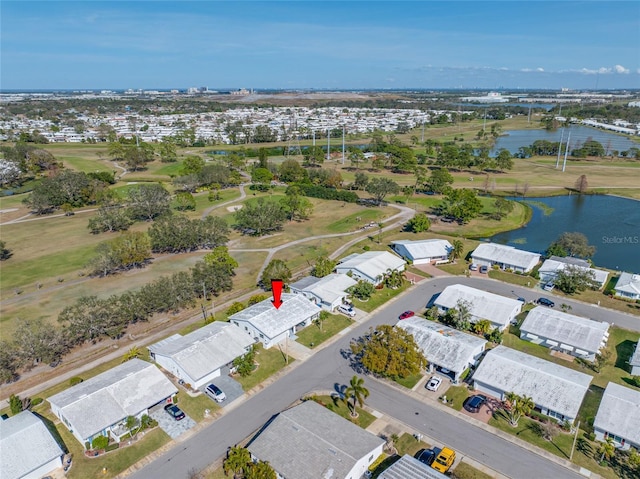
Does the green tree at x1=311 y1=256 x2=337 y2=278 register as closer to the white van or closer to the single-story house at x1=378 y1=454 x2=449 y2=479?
the white van

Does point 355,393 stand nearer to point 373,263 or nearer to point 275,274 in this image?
point 275,274

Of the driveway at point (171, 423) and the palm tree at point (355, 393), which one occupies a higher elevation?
the palm tree at point (355, 393)

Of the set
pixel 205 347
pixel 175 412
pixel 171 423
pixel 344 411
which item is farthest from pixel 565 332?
pixel 171 423

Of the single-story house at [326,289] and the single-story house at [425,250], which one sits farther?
the single-story house at [425,250]

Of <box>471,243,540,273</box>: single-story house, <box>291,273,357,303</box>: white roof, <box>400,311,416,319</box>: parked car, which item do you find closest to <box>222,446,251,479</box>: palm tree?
<box>291,273,357,303</box>: white roof

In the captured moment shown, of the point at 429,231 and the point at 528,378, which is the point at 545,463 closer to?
the point at 528,378

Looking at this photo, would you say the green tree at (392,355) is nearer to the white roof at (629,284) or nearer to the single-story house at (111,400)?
the single-story house at (111,400)

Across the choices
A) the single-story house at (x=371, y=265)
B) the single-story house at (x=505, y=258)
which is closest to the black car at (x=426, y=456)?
the single-story house at (x=371, y=265)
